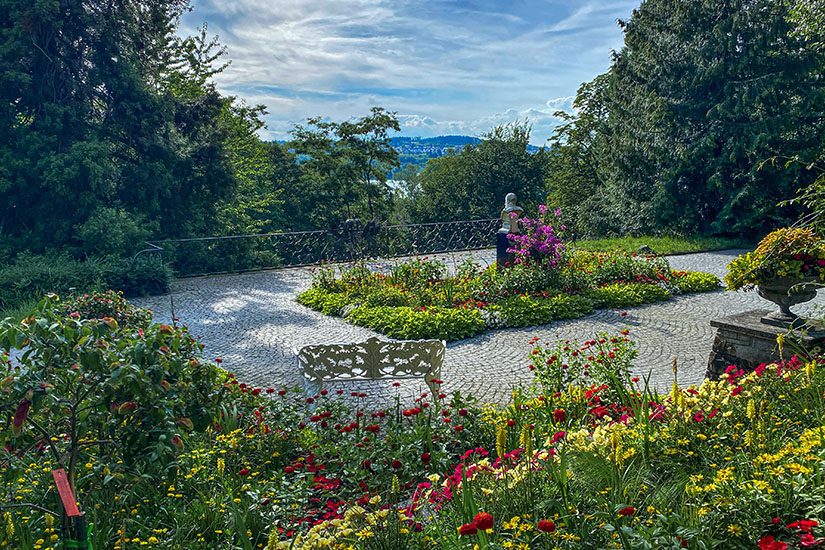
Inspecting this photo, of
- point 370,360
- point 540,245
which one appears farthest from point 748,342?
point 540,245

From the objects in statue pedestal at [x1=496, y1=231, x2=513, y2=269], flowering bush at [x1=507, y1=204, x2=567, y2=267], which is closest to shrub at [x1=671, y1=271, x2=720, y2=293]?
flowering bush at [x1=507, y1=204, x2=567, y2=267]

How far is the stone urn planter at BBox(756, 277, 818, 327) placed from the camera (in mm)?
4875

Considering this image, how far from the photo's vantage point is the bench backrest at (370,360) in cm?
502

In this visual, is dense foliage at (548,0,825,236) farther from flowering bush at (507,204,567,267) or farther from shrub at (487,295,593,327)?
shrub at (487,295,593,327)

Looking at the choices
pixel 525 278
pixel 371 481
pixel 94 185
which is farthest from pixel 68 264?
pixel 371 481

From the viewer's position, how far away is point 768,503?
7.20 ft

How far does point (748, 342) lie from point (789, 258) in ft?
2.62

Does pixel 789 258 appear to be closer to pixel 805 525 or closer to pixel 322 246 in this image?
pixel 805 525

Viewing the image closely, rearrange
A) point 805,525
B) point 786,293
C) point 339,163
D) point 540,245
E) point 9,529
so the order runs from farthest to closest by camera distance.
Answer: point 339,163 < point 540,245 < point 786,293 < point 9,529 < point 805,525

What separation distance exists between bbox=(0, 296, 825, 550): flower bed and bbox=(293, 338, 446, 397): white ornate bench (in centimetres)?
94

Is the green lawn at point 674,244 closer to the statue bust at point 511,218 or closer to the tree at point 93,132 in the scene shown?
the statue bust at point 511,218


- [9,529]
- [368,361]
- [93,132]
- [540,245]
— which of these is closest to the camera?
[9,529]

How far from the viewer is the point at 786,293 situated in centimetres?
497

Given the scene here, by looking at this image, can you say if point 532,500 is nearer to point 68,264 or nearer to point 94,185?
point 68,264
